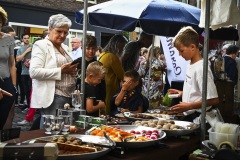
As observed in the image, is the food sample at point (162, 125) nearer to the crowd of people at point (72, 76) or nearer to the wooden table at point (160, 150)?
the wooden table at point (160, 150)

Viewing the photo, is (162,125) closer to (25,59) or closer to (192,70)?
(192,70)

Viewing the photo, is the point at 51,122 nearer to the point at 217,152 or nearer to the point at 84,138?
the point at 84,138

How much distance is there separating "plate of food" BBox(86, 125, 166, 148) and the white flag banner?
4097 millimetres

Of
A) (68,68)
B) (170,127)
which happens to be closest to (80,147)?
(170,127)

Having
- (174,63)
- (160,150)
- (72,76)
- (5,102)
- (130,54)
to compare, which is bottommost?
(160,150)

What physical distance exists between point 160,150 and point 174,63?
459 centimetres

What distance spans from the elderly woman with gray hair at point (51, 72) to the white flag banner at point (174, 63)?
3430 mm

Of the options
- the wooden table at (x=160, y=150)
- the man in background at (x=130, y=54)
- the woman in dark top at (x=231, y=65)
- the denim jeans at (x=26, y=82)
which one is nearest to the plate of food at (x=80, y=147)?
the wooden table at (x=160, y=150)

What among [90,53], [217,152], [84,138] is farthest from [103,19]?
[217,152]

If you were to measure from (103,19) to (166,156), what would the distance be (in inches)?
122

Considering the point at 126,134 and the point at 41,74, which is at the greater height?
the point at 41,74

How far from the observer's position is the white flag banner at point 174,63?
6.75m

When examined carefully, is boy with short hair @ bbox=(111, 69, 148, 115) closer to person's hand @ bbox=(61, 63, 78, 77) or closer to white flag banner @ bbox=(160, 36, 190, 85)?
person's hand @ bbox=(61, 63, 78, 77)

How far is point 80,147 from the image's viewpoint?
2012 mm
